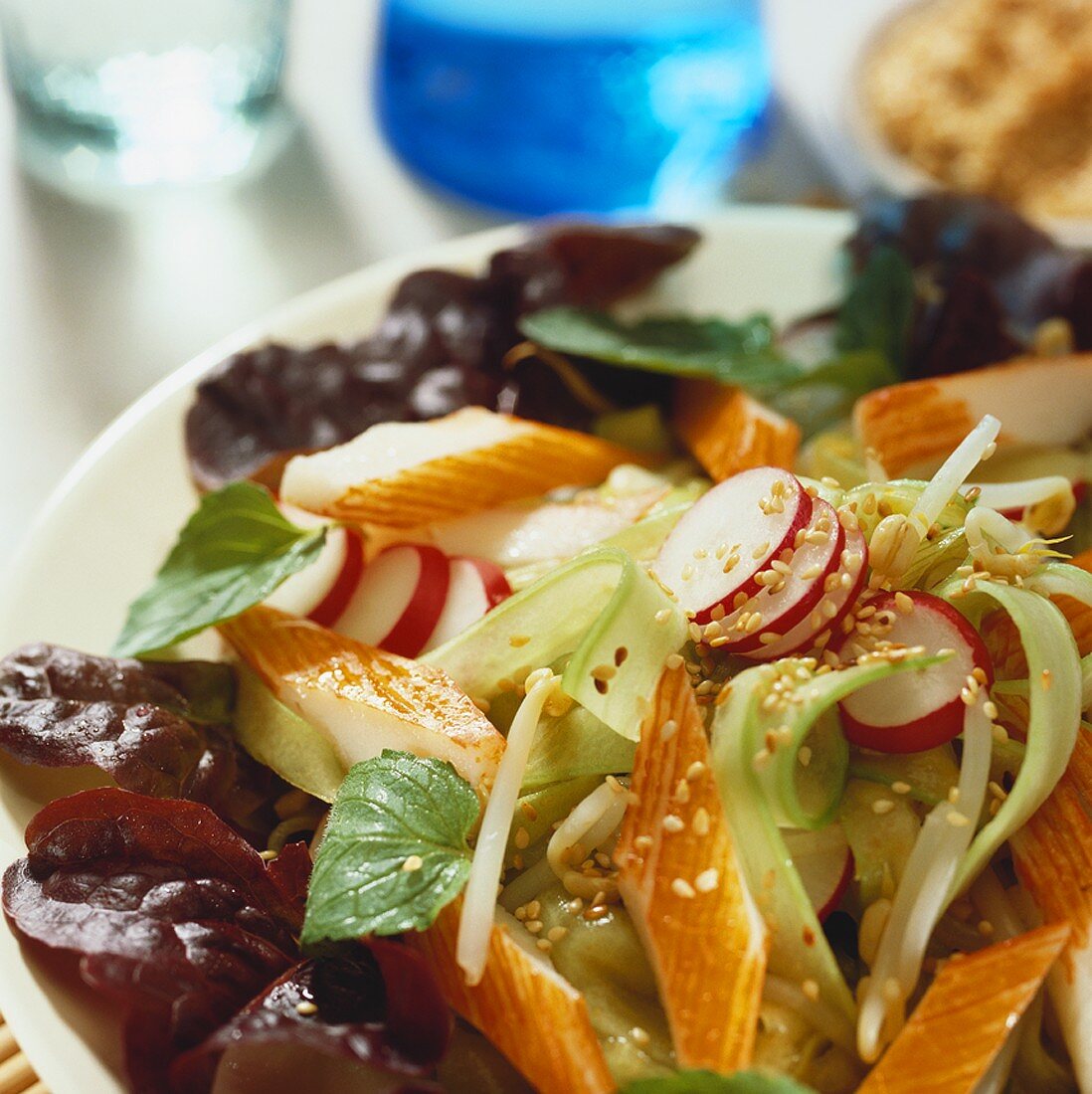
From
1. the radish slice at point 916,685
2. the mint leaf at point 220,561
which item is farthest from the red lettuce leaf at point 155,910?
the radish slice at point 916,685

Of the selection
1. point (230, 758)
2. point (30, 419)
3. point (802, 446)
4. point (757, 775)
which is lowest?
point (802, 446)

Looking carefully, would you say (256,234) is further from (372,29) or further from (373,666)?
(373,666)

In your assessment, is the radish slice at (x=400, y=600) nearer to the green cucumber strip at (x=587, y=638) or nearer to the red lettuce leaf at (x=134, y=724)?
the green cucumber strip at (x=587, y=638)

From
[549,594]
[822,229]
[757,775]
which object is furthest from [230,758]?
[822,229]

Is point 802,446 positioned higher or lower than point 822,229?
lower

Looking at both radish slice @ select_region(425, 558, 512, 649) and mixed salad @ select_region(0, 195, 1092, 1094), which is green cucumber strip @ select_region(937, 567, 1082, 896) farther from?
radish slice @ select_region(425, 558, 512, 649)

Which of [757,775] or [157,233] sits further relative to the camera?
[157,233]

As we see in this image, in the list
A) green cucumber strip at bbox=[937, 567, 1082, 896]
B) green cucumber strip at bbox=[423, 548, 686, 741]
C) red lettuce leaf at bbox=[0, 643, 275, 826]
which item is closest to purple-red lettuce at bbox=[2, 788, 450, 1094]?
red lettuce leaf at bbox=[0, 643, 275, 826]
